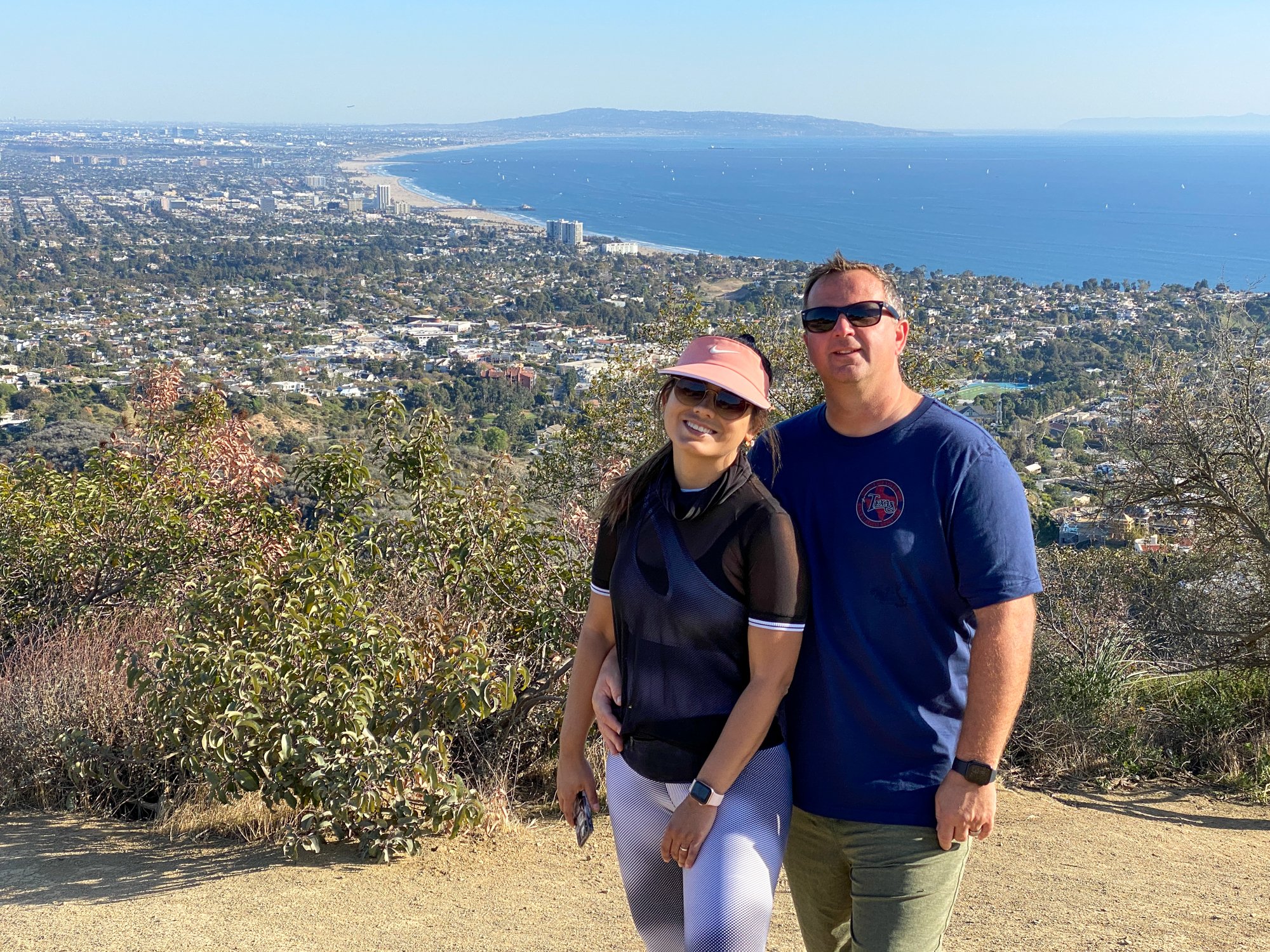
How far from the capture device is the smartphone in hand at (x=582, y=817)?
7.13ft

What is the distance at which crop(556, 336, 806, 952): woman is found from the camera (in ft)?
6.13

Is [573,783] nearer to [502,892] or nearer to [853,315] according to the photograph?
[853,315]

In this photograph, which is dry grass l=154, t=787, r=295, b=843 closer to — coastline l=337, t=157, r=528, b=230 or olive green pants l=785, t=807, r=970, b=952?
olive green pants l=785, t=807, r=970, b=952

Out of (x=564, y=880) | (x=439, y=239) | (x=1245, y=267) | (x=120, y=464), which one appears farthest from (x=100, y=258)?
(x=564, y=880)

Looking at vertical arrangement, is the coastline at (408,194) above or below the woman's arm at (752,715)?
above

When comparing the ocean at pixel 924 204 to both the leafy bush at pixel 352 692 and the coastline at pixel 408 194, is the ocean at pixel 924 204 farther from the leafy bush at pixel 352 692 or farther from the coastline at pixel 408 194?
the leafy bush at pixel 352 692

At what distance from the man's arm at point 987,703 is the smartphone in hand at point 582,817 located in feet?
2.31

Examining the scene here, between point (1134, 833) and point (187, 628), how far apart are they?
379 centimetres

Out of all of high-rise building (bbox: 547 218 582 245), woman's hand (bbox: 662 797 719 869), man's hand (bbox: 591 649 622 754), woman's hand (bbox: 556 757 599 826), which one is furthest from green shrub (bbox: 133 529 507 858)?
high-rise building (bbox: 547 218 582 245)

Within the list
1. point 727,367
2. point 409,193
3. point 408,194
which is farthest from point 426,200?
point 727,367

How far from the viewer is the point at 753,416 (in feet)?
6.63

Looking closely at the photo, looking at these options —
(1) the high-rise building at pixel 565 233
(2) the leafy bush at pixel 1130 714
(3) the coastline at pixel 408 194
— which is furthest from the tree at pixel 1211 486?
(3) the coastline at pixel 408 194

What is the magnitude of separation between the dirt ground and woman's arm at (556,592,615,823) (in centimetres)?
119

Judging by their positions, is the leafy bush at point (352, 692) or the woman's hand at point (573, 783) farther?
the leafy bush at point (352, 692)
